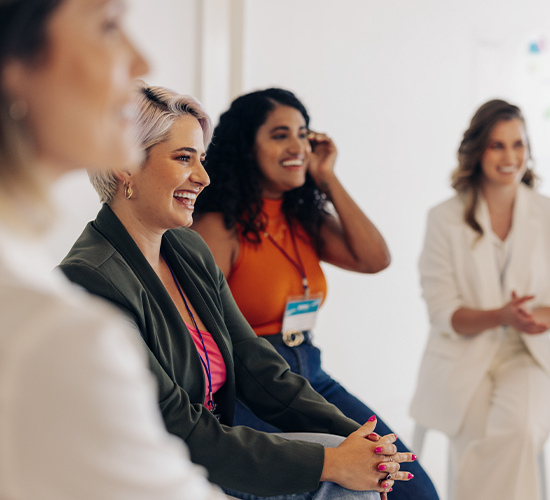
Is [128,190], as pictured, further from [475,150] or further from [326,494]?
[475,150]

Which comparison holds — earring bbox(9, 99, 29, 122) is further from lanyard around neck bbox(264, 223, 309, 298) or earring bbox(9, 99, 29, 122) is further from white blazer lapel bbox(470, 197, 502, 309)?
white blazer lapel bbox(470, 197, 502, 309)

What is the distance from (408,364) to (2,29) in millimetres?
3591

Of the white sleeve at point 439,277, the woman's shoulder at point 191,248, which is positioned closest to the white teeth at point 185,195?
the woman's shoulder at point 191,248

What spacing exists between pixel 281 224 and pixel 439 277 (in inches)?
31.0

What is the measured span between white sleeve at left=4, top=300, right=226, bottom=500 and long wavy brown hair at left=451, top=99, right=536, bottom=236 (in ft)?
7.42

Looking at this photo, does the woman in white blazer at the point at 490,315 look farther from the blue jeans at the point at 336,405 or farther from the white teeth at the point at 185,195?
the white teeth at the point at 185,195

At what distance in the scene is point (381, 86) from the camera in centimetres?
→ 349

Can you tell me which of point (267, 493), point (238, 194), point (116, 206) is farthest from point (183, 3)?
point (267, 493)

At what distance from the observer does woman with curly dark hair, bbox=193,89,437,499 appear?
6.52 feet

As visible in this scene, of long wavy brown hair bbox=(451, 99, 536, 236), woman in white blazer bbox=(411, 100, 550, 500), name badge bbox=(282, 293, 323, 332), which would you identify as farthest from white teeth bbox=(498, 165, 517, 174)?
name badge bbox=(282, 293, 323, 332)

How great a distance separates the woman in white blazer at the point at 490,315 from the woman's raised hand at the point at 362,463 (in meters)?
1.06

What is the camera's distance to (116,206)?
140cm

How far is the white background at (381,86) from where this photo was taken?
275 cm

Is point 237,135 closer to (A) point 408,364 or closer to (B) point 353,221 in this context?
(B) point 353,221
